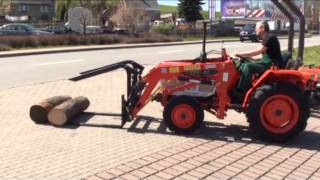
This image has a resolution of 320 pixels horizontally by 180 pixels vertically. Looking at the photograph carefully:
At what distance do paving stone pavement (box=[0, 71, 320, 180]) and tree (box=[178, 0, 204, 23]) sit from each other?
62.6 metres

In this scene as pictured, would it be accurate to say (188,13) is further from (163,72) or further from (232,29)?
(163,72)

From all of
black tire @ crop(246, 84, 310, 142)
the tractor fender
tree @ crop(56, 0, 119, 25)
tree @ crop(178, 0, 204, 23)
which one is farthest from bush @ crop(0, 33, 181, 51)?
tree @ crop(56, 0, 119, 25)

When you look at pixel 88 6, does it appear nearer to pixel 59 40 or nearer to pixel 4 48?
pixel 59 40

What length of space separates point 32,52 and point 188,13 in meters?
46.2

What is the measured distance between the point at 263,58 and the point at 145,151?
2356 mm

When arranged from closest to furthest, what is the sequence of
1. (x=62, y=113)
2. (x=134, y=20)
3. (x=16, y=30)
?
1. (x=62, y=113)
2. (x=16, y=30)
3. (x=134, y=20)

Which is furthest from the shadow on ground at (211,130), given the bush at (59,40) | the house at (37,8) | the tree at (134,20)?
the house at (37,8)

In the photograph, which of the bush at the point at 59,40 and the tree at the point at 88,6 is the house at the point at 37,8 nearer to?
the tree at the point at 88,6

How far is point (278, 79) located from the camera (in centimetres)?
744

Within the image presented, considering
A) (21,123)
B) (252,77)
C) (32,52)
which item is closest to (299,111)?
A: (252,77)

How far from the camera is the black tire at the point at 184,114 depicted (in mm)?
7613

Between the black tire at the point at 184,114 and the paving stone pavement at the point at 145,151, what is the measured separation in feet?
0.56

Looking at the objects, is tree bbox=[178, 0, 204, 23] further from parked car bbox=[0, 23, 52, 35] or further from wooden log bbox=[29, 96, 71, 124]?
wooden log bbox=[29, 96, 71, 124]

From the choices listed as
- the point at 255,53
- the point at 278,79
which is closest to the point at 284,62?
the point at 255,53
